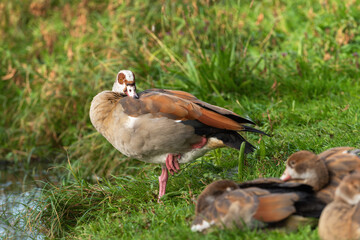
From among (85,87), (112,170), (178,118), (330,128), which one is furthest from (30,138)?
(330,128)

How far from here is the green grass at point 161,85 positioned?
497 centimetres

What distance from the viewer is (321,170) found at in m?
3.57

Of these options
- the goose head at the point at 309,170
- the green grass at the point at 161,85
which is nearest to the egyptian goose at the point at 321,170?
the goose head at the point at 309,170

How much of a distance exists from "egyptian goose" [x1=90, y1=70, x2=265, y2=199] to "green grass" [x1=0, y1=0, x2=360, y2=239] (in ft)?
A: 0.93

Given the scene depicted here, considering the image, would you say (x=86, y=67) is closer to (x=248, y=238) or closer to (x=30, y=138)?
(x=30, y=138)

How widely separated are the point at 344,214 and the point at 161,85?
164 inches

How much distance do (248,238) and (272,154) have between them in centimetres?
194

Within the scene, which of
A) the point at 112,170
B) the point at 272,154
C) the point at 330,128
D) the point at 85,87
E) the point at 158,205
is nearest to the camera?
the point at 158,205

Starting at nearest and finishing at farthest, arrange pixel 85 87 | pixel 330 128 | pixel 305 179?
pixel 305 179 → pixel 330 128 → pixel 85 87

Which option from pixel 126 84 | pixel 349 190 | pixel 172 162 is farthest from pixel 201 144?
pixel 349 190

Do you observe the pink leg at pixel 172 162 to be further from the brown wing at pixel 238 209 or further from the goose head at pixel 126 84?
the brown wing at pixel 238 209

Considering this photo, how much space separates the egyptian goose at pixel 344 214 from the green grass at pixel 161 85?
3.05 feet

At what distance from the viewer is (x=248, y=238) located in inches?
130

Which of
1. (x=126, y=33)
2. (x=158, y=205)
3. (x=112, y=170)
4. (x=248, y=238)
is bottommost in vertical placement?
(x=112, y=170)
